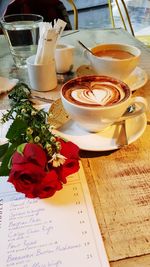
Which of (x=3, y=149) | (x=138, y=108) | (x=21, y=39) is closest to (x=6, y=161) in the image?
(x=3, y=149)

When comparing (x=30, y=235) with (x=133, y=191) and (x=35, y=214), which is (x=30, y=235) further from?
(x=133, y=191)

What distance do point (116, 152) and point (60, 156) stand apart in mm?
169

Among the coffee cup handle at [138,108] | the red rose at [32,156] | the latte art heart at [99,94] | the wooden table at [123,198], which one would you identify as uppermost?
the red rose at [32,156]

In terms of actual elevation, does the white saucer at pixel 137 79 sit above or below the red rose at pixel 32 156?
below

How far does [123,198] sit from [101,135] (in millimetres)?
162

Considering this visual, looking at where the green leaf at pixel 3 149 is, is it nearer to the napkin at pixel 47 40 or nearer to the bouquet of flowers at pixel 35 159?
the bouquet of flowers at pixel 35 159

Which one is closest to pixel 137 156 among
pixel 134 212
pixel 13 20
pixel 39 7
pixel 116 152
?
pixel 116 152

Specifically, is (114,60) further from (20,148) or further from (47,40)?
(20,148)

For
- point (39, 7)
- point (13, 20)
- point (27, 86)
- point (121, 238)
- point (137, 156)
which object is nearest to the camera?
point (121, 238)

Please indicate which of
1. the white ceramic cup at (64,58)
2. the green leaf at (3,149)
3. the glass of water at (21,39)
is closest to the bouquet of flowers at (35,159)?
the green leaf at (3,149)

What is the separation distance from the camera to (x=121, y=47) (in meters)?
0.87

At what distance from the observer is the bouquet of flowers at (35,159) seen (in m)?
0.42

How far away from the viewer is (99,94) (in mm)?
603

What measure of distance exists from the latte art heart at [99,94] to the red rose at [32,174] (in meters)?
0.18
